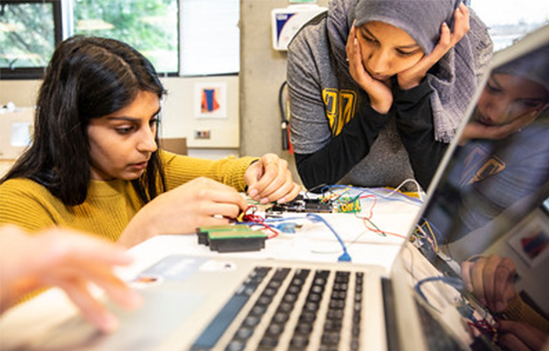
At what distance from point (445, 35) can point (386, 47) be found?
155 mm

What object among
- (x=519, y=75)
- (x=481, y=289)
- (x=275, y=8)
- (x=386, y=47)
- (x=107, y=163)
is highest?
(x=275, y=8)

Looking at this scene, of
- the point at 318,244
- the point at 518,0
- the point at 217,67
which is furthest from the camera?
the point at 217,67

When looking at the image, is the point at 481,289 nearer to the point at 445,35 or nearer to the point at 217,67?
the point at 445,35

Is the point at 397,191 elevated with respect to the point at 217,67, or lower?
lower

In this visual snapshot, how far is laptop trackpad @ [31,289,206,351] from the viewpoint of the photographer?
0.26 meters

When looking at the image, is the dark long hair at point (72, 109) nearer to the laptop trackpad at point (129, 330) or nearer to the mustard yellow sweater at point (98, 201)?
the mustard yellow sweater at point (98, 201)

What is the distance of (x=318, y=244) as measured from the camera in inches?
24.8

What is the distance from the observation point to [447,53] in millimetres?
1052

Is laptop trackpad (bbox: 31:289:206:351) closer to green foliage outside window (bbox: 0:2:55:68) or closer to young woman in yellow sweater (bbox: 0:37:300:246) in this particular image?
young woman in yellow sweater (bbox: 0:37:300:246)

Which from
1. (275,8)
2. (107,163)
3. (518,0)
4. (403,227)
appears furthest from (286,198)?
(518,0)

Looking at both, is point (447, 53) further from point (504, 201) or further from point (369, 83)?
point (504, 201)

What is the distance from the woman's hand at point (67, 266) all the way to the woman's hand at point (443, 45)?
0.95m

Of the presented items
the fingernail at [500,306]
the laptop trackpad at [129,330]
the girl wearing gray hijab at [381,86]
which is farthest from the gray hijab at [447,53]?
the laptop trackpad at [129,330]

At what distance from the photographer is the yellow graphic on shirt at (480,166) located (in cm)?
48
